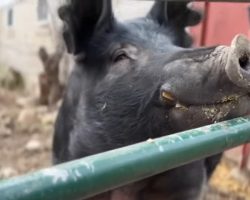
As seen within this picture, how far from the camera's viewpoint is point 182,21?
2180 mm

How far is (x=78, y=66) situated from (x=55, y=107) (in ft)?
10.2

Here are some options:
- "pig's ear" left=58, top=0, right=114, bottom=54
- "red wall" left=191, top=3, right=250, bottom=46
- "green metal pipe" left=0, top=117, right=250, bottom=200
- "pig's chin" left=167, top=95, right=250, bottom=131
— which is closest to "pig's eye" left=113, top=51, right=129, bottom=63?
"pig's ear" left=58, top=0, right=114, bottom=54

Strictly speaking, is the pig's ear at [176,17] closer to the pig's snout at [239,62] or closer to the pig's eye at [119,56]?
the pig's eye at [119,56]

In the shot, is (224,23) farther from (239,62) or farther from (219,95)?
(239,62)

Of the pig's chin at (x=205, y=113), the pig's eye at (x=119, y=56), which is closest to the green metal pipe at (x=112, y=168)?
the pig's chin at (x=205, y=113)

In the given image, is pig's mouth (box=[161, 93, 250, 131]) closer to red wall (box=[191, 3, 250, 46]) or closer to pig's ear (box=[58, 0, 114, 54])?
pig's ear (box=[58, 0, 114, 54])

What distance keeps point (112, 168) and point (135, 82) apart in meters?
1.08

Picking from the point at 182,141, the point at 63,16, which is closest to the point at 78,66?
the point at 63,16

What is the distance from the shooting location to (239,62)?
1.19 meters

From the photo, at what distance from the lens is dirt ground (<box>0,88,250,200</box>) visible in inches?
134

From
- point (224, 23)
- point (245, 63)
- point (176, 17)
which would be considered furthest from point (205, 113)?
point (224, 23)

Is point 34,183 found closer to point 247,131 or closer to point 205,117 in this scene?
point 247,131

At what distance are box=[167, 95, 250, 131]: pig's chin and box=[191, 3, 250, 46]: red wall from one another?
6.91ft

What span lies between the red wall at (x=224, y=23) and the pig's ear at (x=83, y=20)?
168 centimetres
